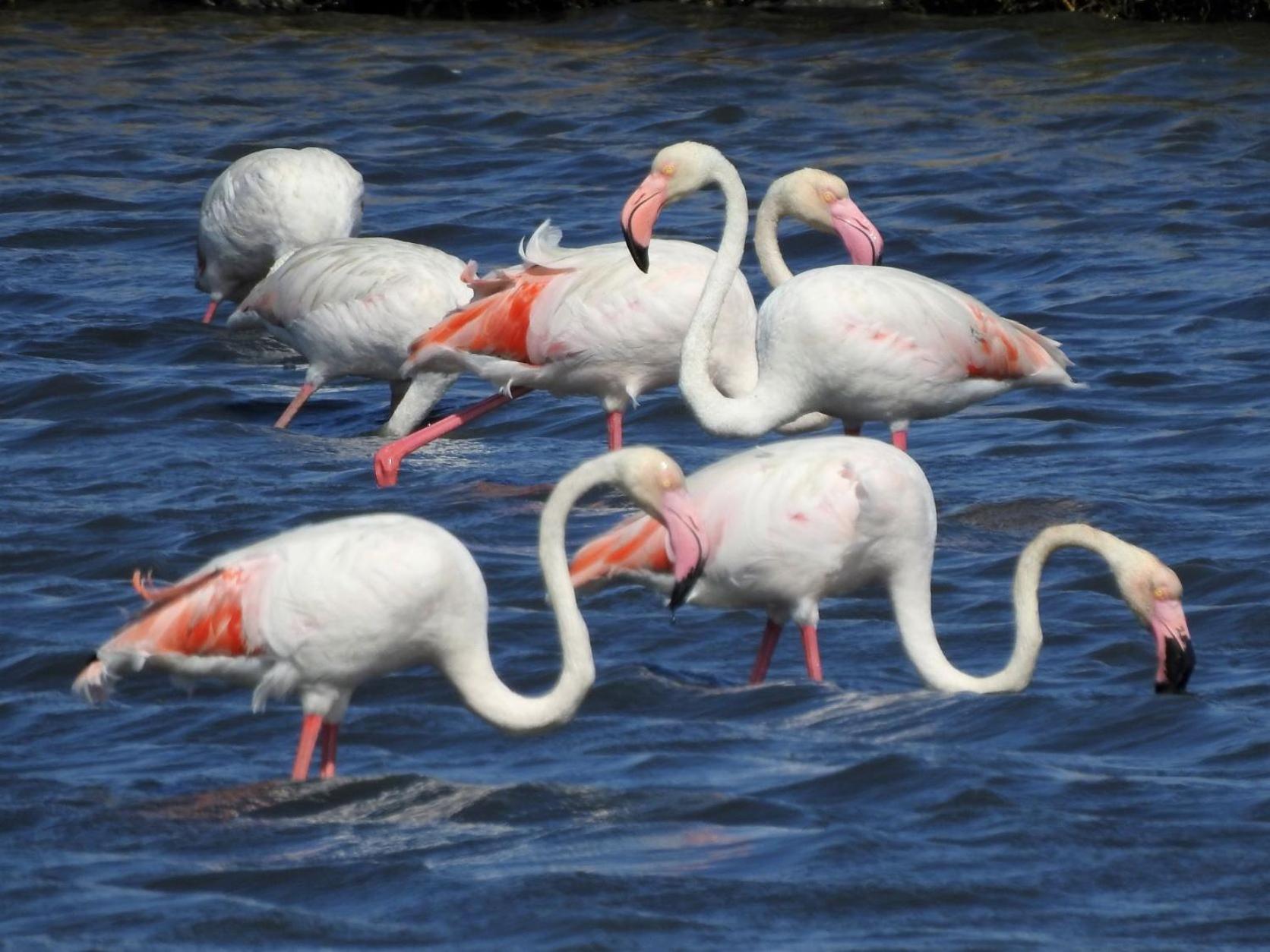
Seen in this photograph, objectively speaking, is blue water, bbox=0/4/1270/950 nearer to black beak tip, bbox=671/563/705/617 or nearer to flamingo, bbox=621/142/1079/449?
black beak tip, bbox=671/563/705/617

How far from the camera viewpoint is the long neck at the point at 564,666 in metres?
5.20

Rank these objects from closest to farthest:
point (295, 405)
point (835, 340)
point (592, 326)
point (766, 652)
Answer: point (766, 652) → point (835, 340) → point (592, 326) → point (295, 405)

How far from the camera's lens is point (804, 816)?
16.8ft

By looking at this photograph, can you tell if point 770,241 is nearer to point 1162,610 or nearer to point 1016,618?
point 1016,618

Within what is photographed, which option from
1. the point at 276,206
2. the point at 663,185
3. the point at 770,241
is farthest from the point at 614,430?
the point at 276,206

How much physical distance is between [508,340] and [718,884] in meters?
3.29

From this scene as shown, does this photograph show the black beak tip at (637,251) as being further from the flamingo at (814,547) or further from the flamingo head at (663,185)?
the flamingo at (814,547)

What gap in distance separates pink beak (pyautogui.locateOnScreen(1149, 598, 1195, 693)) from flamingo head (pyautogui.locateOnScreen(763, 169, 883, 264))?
241 centimetres

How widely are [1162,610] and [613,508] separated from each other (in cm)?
251

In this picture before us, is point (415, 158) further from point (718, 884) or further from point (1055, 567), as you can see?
point (718, 884)

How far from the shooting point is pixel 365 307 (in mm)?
8258

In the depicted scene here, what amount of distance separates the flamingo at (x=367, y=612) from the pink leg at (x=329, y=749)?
16mm

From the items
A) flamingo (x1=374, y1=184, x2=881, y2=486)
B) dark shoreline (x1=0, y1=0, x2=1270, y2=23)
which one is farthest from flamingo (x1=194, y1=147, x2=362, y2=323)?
dark shoreline (x1=0, y1=0, x2=1270, y2=23)

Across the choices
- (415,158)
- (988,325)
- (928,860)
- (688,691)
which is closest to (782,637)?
(688,691)
